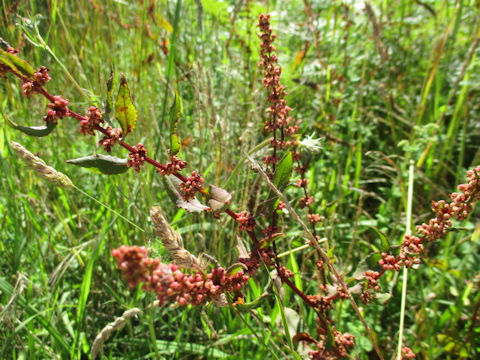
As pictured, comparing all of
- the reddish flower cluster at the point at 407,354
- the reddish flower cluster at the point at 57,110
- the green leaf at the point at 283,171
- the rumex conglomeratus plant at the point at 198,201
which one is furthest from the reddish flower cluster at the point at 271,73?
the reddish flower cluster at the point at 407,354

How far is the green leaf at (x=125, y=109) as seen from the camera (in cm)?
63

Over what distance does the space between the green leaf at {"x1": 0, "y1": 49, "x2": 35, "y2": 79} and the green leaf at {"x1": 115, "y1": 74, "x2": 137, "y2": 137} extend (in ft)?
0.50

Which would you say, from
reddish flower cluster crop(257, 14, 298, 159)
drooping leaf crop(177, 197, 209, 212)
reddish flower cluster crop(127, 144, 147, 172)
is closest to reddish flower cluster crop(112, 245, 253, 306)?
drooping leaf crop(177, 197, 209, 212)

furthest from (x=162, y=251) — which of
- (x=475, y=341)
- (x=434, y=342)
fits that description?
A: (x=475, y=341)

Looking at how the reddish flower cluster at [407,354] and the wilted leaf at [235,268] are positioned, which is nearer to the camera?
the wilted leaf at [235,268]

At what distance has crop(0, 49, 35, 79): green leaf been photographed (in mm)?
589

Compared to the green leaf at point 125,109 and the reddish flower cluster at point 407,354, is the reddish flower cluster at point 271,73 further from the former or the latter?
the reddish flower cluster at point 407,354

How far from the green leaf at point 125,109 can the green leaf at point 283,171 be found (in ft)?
0.90

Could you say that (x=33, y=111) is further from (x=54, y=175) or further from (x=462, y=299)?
(x=462, y=299)

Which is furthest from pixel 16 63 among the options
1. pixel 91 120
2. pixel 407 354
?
pixel 407 354

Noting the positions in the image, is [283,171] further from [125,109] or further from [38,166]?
[38,166]

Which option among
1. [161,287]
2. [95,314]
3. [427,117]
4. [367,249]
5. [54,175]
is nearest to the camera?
[161,287]

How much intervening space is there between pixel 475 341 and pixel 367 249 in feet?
1.44

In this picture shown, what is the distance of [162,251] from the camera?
4.00 feet
